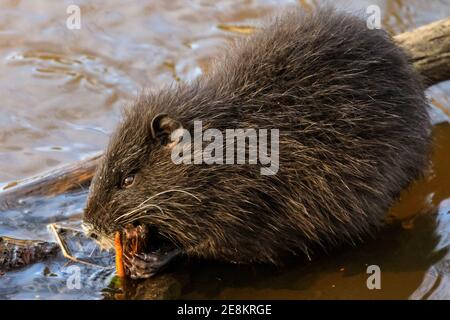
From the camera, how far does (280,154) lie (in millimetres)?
5648

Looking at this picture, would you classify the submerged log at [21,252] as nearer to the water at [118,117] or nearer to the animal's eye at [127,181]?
the water at [118,117]

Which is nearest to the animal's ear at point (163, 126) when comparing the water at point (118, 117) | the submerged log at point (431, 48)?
the water at point (118, 117)

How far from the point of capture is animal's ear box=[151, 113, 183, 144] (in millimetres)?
5492

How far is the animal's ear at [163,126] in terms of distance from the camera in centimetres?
549

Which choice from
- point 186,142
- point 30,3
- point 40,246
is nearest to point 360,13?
point 186,142

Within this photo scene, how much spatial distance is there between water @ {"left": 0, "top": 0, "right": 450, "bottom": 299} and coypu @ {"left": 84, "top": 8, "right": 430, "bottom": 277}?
241 millimetres

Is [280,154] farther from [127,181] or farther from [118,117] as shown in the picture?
[118,117]

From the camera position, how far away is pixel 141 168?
555cm

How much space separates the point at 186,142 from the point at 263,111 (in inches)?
24.3

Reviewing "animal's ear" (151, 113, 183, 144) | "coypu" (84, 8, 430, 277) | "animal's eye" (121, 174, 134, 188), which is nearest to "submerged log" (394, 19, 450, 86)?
"coypu" (84, 8, 430, 277)

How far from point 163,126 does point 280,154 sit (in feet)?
2.77

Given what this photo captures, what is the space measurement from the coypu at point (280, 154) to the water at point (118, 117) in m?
0.24

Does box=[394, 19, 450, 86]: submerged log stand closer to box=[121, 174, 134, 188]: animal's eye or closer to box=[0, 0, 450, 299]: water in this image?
box=[0, 0, 450, 299]: water

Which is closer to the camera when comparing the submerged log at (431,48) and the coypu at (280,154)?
the coypu at (280,154)
